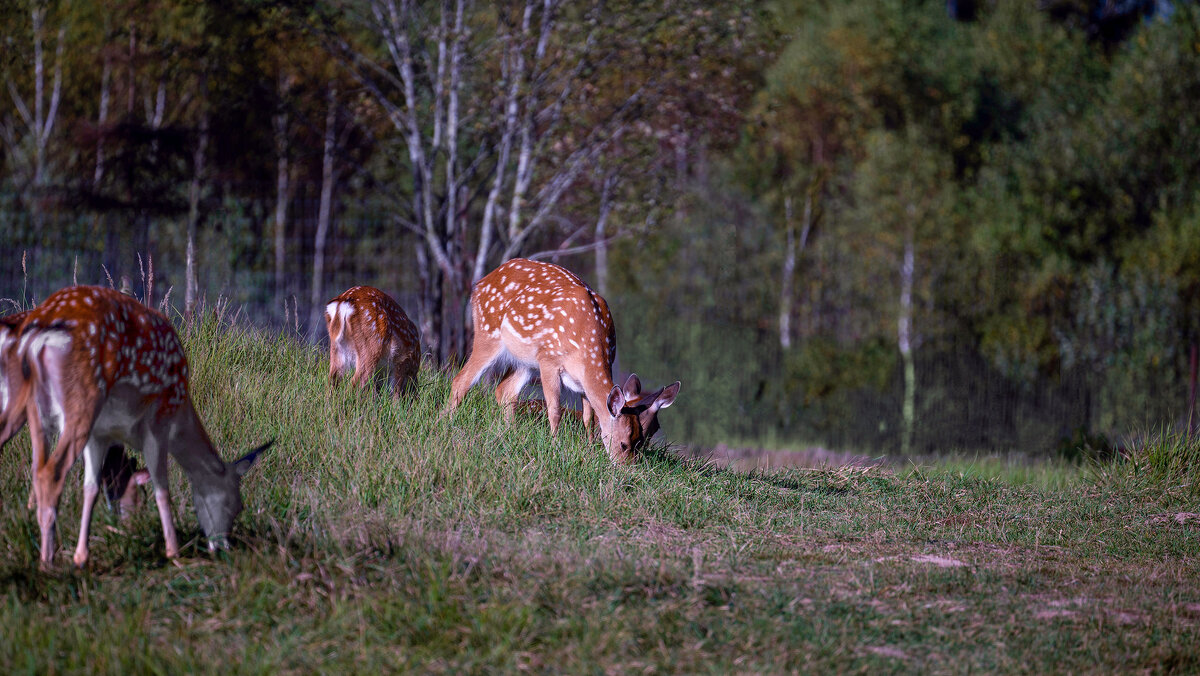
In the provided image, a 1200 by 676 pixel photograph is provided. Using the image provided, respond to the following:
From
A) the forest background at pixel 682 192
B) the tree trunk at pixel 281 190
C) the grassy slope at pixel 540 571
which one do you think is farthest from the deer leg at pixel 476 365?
the tree trunk at pixel 281 190

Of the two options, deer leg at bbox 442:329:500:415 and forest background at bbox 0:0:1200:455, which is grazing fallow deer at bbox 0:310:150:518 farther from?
forest background at bbox 0:0:1200:455

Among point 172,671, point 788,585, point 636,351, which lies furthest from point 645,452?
point 636,351

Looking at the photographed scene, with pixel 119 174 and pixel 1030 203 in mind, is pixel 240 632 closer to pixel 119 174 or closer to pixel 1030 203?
pixel 119 174

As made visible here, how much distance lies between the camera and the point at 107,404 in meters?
4.64

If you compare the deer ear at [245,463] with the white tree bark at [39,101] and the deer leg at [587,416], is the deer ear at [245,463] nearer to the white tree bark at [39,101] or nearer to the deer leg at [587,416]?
the deer leg at [587,416]

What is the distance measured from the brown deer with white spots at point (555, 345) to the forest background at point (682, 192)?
2154mm

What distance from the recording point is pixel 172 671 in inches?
147

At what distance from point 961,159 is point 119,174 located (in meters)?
18.5

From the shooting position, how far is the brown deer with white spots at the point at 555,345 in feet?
25.9

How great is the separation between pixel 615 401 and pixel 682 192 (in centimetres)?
975

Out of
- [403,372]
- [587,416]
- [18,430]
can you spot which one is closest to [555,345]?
[587,416]

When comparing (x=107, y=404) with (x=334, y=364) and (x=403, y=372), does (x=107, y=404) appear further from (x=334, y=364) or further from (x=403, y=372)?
(x=403, y=372)

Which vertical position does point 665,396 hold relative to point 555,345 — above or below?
below

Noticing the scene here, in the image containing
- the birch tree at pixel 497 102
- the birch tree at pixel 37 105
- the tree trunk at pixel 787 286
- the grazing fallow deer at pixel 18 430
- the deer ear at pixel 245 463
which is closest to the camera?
the grazing fallow deer at pixel 18 430
